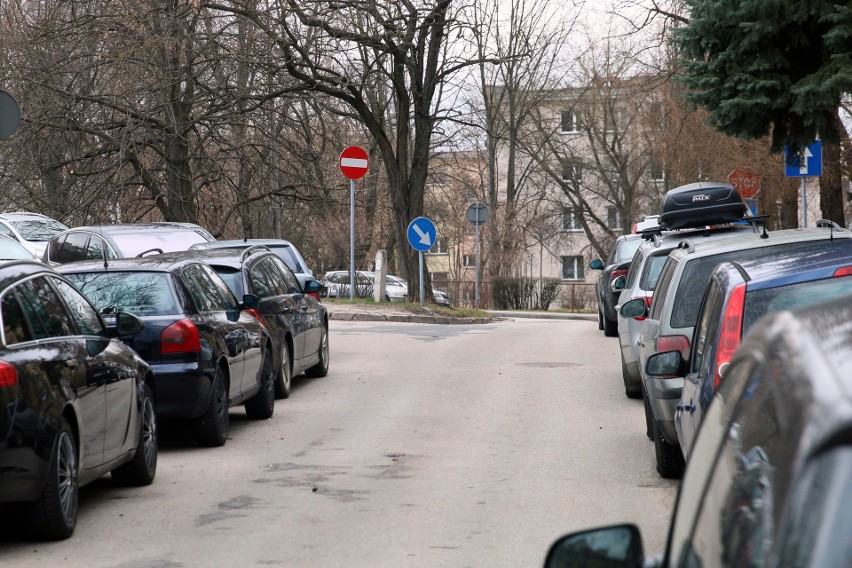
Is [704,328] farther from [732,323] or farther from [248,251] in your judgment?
[248,251]

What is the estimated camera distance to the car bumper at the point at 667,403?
322 inches

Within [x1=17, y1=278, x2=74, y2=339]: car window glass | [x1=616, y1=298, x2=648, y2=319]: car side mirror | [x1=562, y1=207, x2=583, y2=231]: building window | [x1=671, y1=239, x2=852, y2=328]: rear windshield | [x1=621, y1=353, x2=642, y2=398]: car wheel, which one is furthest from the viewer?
[x1=562, y1=207, x2=583, y2=231]: building window

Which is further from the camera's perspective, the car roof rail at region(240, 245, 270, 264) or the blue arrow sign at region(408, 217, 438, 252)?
the blue arrow sign at region(408, 217, 438, 252)

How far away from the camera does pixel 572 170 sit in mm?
56219

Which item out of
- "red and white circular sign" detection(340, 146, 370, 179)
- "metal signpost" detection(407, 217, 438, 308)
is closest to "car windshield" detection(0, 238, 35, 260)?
"red and white circular sign" detection(340, 146, 370, 179)

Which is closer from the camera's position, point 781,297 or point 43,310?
point 781,297

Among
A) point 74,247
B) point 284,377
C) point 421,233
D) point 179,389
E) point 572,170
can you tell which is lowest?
point 284,377

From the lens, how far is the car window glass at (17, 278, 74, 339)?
280 inches

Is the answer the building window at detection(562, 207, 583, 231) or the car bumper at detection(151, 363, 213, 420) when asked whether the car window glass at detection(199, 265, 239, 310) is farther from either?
the building window at detection(562, 207, 583, 231)

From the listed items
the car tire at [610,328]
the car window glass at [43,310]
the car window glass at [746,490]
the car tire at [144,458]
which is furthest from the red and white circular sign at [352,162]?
the car window glass at [746,490]

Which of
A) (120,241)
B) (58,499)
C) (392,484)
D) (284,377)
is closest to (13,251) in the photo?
(120,241)

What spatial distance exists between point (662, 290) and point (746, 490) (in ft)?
25.8

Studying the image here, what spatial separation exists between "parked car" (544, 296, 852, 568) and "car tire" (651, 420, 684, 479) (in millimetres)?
6223

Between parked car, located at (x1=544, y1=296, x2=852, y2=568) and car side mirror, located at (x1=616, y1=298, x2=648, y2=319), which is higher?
parked car, located at (x1=544, y1=296, x2=852, y2=568)
